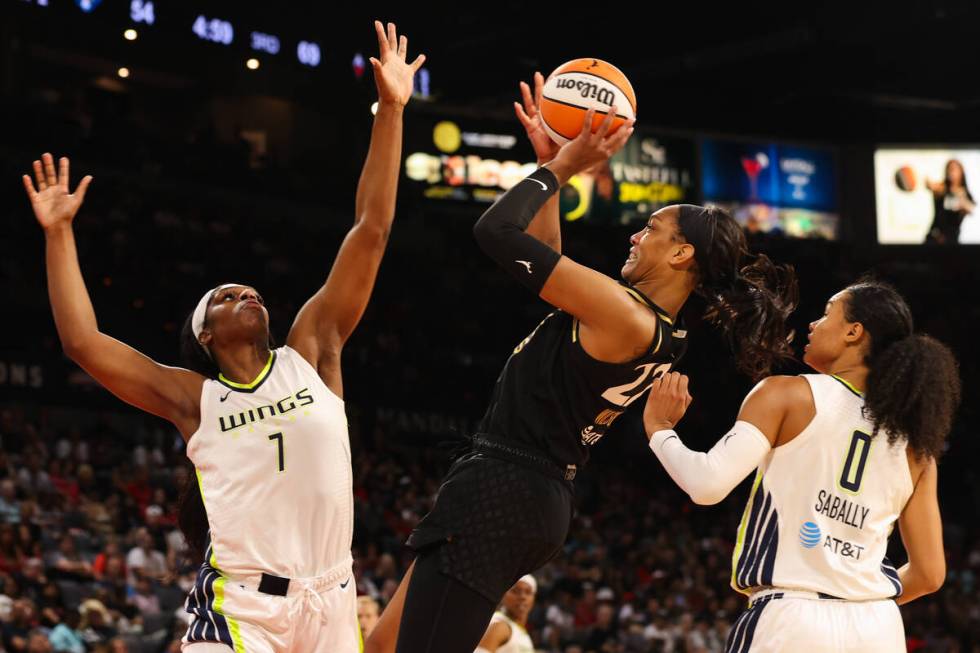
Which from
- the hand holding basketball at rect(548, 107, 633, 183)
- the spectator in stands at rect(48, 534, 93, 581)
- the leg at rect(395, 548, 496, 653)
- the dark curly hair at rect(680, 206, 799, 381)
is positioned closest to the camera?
the leg at rect(395, 548, 496, 653)

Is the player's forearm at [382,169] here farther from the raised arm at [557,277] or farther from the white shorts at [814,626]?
the white shorts at [814,626]

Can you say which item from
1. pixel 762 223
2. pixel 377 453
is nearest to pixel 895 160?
pixel 762 223

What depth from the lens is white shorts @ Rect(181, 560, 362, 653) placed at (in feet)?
12.5

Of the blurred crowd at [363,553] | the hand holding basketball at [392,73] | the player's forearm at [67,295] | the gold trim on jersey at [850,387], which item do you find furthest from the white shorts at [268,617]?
the blurred crowd at [363,553]

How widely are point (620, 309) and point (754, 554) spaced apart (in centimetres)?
82

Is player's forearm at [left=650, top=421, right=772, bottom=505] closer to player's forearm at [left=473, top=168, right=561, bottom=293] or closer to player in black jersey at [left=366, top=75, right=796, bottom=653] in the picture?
player in black jersey at [left=366, top=75, right=796, bottom=653]

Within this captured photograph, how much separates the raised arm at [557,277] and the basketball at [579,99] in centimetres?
41

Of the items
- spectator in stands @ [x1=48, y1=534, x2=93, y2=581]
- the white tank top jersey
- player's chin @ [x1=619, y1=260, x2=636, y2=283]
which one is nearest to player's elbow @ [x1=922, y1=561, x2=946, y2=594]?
player's chin @ [x1=619, y1=260, x2=636, y2=283]

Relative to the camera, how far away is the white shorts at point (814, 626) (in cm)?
345

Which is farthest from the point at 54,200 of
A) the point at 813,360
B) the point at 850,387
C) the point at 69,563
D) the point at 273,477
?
the point at 69,563

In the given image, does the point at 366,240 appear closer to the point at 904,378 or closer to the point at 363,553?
the point at 904,378

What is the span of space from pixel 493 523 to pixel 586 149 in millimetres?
1152

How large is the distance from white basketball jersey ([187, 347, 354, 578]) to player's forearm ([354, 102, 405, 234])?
623 mm

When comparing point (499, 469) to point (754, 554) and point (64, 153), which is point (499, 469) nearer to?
point (754, 554)
